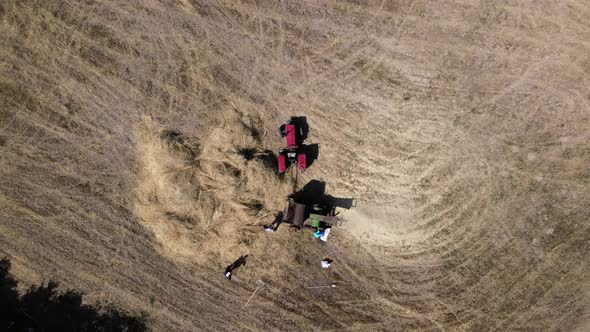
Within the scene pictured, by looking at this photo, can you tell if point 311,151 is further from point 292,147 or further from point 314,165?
point 292,147

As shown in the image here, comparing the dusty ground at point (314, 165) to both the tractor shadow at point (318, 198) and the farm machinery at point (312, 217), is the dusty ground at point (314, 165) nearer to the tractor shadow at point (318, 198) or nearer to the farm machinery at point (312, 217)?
the tractor shadow at point (318, 198)

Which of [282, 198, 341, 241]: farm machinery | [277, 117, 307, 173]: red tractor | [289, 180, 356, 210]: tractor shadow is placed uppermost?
[277, 117, 307, 173]: red tractor

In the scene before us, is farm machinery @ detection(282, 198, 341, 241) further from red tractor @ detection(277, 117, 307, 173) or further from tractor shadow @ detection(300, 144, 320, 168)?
tractor shadow @ detection(300, 144, 320, 168)

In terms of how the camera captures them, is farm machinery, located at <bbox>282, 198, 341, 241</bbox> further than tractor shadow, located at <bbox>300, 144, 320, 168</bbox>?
No

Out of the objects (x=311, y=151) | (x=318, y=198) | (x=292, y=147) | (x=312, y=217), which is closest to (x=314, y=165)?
(x=311, y=151)

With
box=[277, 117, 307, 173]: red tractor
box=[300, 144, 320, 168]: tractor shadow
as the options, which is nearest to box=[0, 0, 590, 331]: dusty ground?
box=[300, 144, 320, 168]: tractor shadow

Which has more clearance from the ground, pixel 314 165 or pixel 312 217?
pixel 314 165

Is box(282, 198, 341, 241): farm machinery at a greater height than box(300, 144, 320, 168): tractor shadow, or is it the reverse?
box(300, 144, 320, 168): tractor shadow
